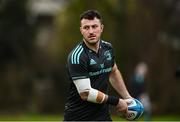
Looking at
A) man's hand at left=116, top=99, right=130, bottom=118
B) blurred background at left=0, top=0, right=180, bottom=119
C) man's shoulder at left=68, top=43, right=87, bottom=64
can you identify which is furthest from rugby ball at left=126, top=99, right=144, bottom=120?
blurred background at left=0, top=0, right=180, bottom=119

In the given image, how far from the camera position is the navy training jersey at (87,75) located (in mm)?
8656

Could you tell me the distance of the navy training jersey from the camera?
8.66 meters

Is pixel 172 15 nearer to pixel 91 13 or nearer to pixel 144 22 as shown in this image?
pixel 144 22

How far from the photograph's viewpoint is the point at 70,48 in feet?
101

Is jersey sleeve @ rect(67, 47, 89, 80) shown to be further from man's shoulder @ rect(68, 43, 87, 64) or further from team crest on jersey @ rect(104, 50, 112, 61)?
team crest on jersey @ rect(104, 50, 112, 61)

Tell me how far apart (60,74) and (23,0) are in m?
3.56

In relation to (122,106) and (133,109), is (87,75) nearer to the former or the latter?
(122,106)

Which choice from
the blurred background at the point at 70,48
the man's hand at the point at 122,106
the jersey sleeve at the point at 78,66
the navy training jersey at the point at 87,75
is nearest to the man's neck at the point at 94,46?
the navy training jersey at the point at 87,75

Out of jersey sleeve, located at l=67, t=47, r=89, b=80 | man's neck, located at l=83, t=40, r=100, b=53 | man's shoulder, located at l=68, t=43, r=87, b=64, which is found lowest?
jersey sleeve, located at l=67, t=47, r=89, b=80

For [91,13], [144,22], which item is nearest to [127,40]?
[144,22]

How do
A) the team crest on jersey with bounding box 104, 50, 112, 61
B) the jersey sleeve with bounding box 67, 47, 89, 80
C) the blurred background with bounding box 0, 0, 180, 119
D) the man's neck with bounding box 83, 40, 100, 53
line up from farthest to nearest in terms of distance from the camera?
the blurred background with bounding box 0, 0, 180, 119 → the team crest on jersey with bounding box 104, 50, 112, 61 → the man's neck with bounding box 83, 40, 100, 53 → the jersey sleeve with bounding box 67, 47, 89, 80

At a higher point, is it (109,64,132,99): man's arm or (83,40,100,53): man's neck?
(83,40,100,53): man's neck

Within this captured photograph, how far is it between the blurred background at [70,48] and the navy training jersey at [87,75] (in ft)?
65.7

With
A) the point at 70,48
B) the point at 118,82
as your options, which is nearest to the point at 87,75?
the point at 118,82
